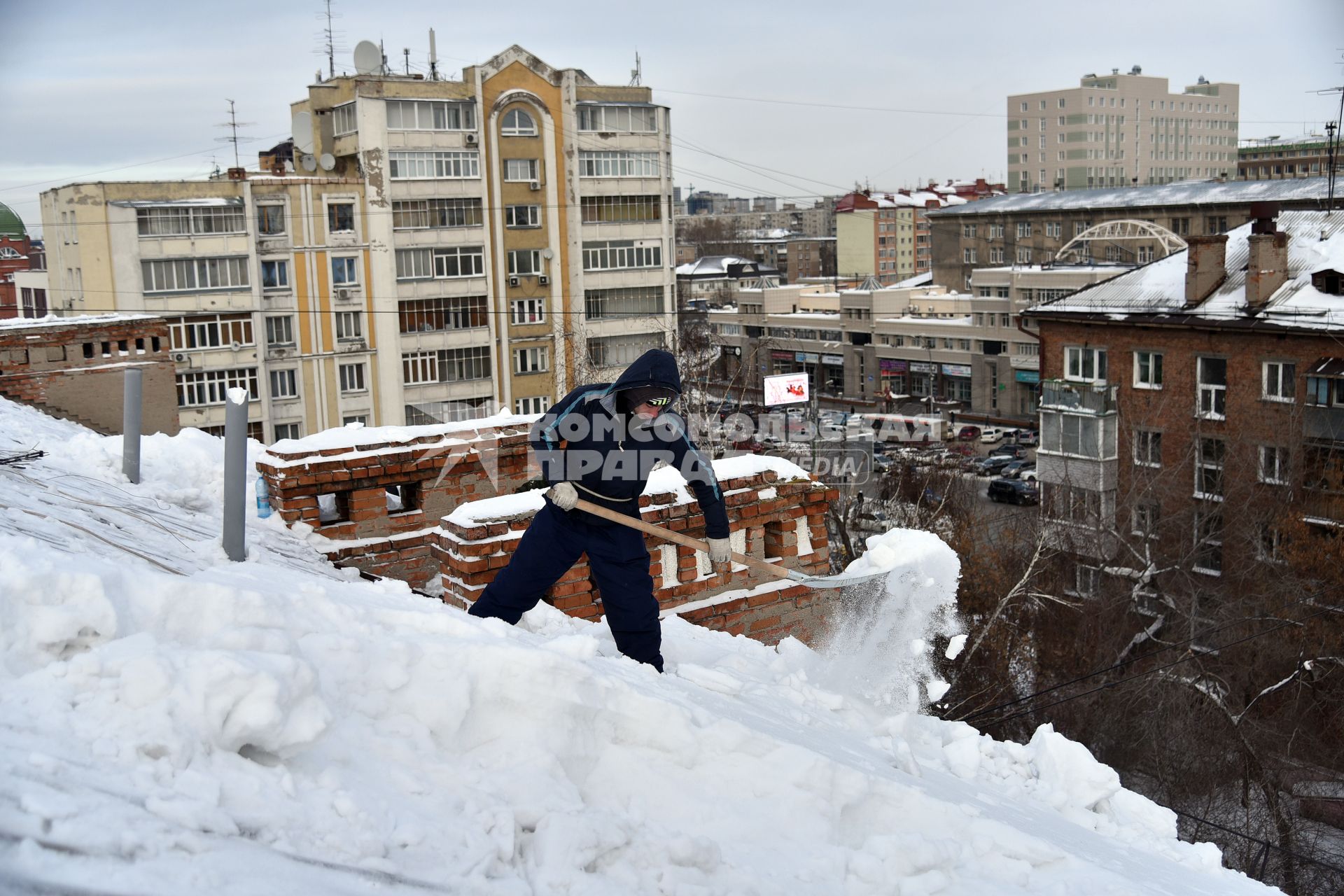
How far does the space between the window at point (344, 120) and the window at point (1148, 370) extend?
70.4 feet

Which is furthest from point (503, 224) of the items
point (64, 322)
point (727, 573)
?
point (727, 573)

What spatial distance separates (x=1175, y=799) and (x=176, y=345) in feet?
86.7

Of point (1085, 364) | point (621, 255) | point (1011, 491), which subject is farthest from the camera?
point (621, 255)

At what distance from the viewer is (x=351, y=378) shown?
33781 mm

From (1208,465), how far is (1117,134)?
→ 74.5m

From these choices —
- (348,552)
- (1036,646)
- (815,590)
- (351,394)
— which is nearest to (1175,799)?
(1036,646)

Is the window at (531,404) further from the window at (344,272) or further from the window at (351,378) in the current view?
the window at (344,272)

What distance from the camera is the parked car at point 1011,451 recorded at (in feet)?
131

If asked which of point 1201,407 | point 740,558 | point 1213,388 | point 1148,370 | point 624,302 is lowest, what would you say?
point 1201,407

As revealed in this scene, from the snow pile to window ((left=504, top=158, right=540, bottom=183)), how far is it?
31395 mm

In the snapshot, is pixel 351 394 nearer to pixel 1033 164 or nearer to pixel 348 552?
pixel 348 552

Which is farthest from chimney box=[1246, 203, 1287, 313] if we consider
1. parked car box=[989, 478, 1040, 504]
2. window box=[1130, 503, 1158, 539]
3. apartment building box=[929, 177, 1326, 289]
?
apartment building box=[929, 177, 1326, 289]

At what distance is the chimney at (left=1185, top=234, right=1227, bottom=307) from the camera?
2289 centimetres

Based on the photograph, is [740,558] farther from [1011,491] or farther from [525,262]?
[525,262]
